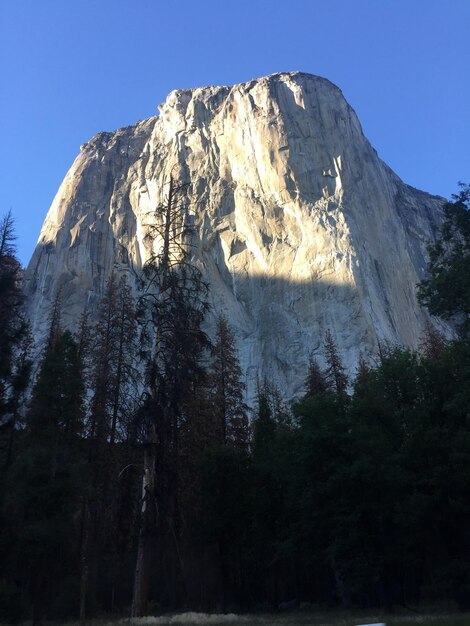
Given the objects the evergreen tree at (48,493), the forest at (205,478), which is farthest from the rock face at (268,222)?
the evergreen tree at (48,493)

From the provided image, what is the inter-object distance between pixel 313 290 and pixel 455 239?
4487cm

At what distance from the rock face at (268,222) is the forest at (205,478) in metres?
32.9

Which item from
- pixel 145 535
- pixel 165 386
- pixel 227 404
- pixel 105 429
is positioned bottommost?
pixel 145 535

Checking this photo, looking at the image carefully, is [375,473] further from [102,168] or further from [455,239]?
[102,168]

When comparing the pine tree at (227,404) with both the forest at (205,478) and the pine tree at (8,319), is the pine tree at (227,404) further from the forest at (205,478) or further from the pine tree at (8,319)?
the pine tree at (8,319)

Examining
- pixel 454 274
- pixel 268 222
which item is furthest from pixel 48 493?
pixel 268 222

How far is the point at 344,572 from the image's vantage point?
64.3 feet

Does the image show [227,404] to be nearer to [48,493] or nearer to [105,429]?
[105,429]

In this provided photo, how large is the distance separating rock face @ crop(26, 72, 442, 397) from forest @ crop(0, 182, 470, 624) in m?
32.9

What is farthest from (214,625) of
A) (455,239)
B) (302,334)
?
(302,334)

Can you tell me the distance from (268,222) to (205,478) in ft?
159

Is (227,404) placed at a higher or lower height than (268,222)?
lower

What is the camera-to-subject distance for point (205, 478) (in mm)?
26219

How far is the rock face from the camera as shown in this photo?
6378cm
